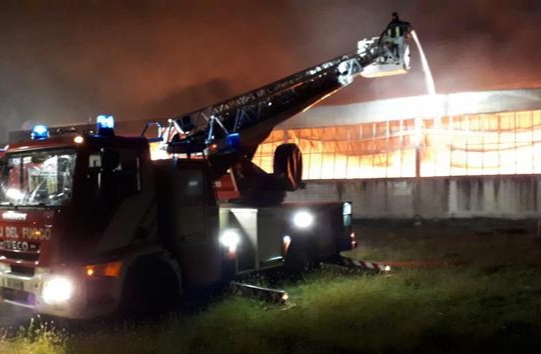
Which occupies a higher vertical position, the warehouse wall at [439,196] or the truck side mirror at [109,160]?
the truck side mirror at [109,160]

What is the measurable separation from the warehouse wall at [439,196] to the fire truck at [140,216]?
27.0ft

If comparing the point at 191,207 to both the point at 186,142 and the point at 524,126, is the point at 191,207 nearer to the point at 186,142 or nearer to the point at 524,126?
the point at 186,142

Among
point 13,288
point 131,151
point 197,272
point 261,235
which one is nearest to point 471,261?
point 261,235

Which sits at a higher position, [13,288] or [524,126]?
[524,126]

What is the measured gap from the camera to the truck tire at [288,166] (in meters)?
9.23

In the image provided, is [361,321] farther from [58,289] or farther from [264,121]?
[264,121]

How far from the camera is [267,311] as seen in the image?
7.05 metres

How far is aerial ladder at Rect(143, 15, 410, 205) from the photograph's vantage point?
8.23 metres

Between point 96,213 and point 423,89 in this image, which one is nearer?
point 96,213

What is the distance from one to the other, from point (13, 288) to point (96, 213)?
128 centimetres

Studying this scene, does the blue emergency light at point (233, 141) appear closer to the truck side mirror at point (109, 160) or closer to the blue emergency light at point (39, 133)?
the truck side mirror at point (109, 160)

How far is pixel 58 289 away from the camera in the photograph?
19.1 ft

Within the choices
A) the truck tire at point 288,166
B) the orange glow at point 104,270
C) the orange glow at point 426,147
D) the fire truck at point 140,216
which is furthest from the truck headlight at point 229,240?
the orange glow at point 426,147

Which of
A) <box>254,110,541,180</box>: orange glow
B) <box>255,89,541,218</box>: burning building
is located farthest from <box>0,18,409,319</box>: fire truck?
<box>255,89,541,218</box>: burning building
